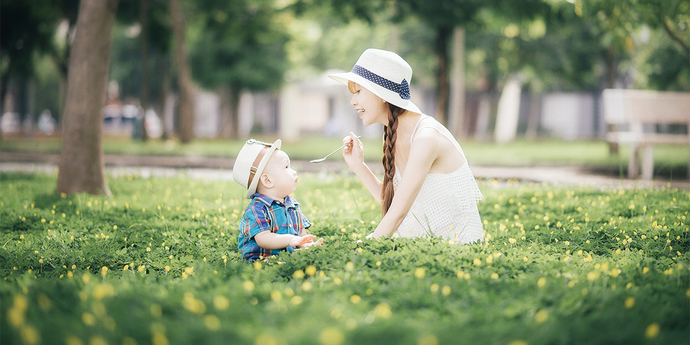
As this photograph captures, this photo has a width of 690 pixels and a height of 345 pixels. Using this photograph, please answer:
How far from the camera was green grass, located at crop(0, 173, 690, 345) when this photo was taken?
218 cm

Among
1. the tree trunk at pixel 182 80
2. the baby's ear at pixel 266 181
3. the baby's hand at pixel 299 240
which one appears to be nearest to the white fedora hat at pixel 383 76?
the baby's ear at pixel 266 181

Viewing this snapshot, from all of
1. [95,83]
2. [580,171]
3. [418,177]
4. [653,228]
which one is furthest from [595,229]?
[580,171]

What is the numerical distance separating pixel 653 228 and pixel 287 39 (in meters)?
21.8

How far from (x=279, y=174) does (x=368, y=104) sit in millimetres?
761

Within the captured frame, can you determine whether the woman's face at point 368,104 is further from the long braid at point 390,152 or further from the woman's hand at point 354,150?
the woman's hand at point 354,150

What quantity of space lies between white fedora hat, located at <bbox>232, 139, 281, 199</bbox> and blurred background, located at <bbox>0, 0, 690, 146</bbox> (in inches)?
248

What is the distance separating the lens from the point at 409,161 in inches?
134

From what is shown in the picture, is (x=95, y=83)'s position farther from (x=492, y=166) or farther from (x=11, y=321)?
(x=492, y=166)

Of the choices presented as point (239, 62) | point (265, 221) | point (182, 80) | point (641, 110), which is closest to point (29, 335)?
point (265, 221)

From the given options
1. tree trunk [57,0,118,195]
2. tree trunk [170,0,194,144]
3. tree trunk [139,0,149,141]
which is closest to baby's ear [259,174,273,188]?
tree trunk [57,0,118,195]

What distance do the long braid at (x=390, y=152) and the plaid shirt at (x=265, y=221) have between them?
25.4 inches

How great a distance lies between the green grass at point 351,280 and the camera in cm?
218

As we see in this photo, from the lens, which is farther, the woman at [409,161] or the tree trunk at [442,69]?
the tree trunk at [442,69]

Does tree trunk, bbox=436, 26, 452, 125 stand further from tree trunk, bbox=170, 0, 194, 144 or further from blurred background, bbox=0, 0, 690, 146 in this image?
tree trunk, bbox=170, 0, 194, 144
